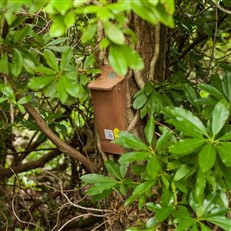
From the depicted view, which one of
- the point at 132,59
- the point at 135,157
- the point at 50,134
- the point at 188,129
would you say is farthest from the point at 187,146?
the point at 50,134

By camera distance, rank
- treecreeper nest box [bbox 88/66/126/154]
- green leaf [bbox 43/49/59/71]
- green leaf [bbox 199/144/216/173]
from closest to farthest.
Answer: green leaf [bbox 199/144/216/173] < green leaf [bbox 43/49/59/71] < treecreeper nest box [bbox 88/66/126/154]

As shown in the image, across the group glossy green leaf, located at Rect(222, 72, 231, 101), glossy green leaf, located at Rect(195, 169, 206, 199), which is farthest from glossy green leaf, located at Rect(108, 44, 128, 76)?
glossy green leaf, located at Rect(222, 72, 231, 101)

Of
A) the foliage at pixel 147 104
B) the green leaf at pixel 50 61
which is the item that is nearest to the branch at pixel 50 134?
the foliage at pixel 147 104

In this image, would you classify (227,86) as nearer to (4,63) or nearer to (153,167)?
(153,167)

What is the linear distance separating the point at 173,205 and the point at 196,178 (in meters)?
0.10

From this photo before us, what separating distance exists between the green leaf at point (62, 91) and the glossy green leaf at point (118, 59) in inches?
9.5

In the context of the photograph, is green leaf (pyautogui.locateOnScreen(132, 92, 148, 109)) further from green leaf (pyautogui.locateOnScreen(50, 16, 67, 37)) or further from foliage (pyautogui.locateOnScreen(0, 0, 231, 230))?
green leaf (pyautogui.locateOnScreen(50, 16, 67, 37))

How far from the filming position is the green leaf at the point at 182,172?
1008 mm

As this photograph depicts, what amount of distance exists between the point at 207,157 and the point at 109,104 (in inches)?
16.6

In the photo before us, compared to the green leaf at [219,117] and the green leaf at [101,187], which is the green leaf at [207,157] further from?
the green leaf at [101,187]

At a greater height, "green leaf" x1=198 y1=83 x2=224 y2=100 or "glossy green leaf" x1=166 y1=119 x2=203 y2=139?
"green leaf" x1=198 y1=83 x2=224 y2=100

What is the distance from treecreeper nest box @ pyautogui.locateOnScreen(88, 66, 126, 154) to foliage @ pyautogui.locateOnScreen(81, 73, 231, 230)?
0.18 meters

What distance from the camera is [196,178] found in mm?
1036

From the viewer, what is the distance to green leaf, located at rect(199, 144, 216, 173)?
0.91 m
